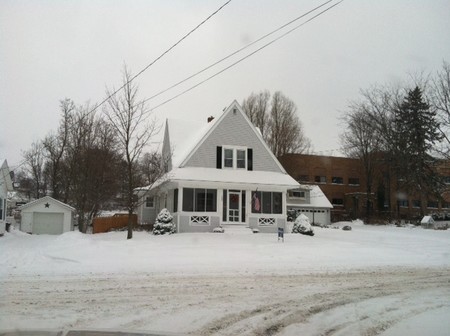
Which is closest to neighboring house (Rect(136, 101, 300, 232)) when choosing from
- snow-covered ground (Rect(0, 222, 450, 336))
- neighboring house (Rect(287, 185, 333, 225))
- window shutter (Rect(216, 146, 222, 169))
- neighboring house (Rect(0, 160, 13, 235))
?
window shutter (Rect(216, 146, 222, 169))

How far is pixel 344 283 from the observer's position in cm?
1164

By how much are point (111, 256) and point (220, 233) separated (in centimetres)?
1003

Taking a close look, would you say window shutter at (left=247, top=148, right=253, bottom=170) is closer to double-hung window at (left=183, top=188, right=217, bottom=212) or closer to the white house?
the white house

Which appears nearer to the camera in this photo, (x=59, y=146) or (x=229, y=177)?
(x=229, y=177)

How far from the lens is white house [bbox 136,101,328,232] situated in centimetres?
2670

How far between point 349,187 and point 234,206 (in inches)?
1313

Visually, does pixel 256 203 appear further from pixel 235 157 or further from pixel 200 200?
pixel 200 200

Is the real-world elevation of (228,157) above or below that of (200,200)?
above

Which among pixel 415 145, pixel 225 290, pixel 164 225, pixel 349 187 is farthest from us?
pixel 349 187

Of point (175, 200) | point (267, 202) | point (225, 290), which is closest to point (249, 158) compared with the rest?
point (267, 202)

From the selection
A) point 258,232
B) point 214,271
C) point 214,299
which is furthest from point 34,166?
point 214,299

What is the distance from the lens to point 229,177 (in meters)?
27.4

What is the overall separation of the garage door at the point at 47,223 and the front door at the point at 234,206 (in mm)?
13797

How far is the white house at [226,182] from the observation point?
1051 inches
